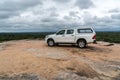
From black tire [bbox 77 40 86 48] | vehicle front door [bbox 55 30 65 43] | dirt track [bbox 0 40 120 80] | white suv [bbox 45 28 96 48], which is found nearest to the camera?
dirt track [bbox 0 40 120 80]

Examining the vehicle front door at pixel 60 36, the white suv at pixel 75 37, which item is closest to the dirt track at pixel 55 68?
the white suv at pixel 75 37

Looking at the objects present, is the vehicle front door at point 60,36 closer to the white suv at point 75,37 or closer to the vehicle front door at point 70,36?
the white suv at point 75,37

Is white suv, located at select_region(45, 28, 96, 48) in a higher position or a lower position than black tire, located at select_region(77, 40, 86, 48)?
higher

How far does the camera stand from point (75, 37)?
21719 mm

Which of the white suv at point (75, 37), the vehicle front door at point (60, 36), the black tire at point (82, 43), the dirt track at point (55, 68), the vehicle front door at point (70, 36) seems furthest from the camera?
the vehicle front door at point (60, 36)

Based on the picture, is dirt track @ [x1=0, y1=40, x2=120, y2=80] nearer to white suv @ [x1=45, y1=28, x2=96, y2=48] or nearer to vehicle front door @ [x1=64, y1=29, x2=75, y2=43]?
white suv @ [x1=45, y1=28, x2=96, y2=48]

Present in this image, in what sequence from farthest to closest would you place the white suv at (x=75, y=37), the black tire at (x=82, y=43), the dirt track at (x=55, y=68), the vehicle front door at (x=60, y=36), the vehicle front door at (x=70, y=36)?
the vehicle front door at (x=60, y=36), the vehicle front door at (x=70, y=36), the black tire at (x=82, y=43), the white suv at (x=75, y=37), the dirt track at (x=55, y=68)

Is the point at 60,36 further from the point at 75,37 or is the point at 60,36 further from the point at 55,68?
the point at 55,68

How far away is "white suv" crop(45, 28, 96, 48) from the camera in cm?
2138

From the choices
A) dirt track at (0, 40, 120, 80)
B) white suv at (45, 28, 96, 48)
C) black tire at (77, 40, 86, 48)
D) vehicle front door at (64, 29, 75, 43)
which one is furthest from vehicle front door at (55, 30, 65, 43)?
dirt track at (0, 40, 120, 80)

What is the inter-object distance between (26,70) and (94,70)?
376cm

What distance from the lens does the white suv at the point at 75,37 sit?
21375mm

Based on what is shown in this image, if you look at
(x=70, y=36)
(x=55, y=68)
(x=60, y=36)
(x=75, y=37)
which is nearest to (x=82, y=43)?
(x=75, y=37)

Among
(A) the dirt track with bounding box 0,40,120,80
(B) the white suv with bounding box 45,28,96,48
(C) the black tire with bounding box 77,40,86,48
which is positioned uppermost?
(B) the white suv with bounding box 45,28,96,48
